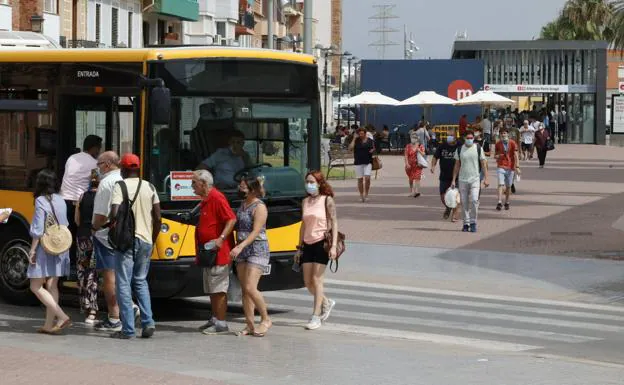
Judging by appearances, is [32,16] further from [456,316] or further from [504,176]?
[456,316]

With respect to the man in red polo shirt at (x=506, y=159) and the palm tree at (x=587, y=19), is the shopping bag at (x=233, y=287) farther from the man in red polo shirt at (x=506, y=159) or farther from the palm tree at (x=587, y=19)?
the palm tree at (x=587, y=19)

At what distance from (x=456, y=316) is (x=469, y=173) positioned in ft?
30.3

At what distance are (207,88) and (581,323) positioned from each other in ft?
15.4

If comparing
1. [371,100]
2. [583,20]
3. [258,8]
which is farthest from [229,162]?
[583,20]

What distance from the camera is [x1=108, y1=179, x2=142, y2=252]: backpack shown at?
44.3 feet

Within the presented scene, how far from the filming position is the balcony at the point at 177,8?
59438mm

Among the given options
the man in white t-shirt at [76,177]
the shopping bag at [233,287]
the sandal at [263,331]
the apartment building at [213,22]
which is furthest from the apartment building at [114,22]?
the sandal at [263,331]

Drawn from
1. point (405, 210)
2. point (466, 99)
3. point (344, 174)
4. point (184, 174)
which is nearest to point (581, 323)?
point (184, 174)

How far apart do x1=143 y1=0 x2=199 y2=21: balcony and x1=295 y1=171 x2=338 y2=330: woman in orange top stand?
149ft

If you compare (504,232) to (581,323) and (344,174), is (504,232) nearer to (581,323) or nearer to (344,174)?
(581,323)

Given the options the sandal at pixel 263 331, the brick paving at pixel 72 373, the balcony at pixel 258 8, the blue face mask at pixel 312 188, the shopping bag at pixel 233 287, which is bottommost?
the sandal at pixel 263 331

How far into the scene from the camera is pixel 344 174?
145ft

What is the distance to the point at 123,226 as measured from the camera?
532 inches

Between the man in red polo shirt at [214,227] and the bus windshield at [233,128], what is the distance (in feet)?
2.47
